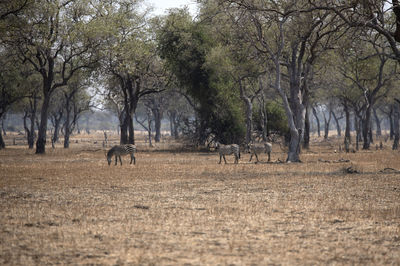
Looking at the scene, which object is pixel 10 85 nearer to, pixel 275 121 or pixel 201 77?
pixel 201 77

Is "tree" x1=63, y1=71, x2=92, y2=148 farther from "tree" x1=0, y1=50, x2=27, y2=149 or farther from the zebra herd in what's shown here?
the zebra herd

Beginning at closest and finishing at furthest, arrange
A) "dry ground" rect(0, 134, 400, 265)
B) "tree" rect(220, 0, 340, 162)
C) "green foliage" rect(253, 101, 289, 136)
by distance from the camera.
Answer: "dry ground" rect(0, 134, 400, 265), "tree" rect(220, 0, 340, 162), "green foliage" rect(253, 101, 289, 136)

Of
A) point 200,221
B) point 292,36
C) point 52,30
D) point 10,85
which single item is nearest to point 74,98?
point 10,85

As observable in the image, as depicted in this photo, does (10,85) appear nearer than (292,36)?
No

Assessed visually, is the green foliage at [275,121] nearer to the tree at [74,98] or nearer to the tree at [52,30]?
the tree at [52,30]

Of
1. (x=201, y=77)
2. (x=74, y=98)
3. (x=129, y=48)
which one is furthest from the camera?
(x=74, y=98)

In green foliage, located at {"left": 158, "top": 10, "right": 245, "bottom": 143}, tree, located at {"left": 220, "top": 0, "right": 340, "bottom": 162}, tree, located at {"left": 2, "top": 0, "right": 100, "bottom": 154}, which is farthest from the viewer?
green foliage, located at {"left": 158, "top": 10, "right": 245, "bottom": 143}

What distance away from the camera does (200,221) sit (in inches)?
430

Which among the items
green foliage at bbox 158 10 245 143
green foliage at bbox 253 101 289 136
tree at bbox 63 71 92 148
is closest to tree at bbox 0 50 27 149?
tree at bbox 63 71 92 148

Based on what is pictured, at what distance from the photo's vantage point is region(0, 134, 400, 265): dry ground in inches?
324

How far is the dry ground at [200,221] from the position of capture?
8.23 metres

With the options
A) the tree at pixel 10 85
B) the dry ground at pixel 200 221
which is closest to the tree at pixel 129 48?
the tree at pixel 10 85

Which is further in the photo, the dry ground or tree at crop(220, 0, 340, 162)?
tree at crop(220, 0, 340, 162)

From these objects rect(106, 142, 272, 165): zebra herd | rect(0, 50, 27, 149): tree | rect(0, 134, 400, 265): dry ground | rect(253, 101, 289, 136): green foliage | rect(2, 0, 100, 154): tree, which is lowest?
rect(0, 134, 400, 265): dry ground
